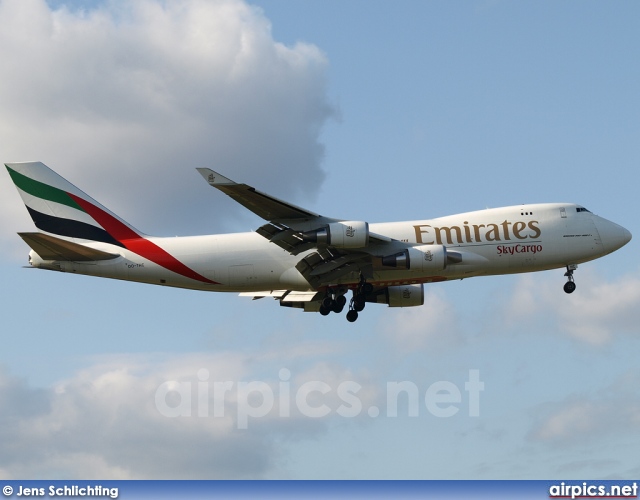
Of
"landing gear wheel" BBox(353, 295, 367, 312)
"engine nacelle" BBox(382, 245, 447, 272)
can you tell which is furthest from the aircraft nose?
"landing gear wheel" BBox(353, 295, 367, 312)

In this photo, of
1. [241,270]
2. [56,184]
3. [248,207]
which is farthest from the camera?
[56,184]

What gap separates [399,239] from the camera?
54.6m

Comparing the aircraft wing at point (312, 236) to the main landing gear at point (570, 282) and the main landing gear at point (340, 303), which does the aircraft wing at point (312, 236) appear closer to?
the main landing gear at point (340, 303)

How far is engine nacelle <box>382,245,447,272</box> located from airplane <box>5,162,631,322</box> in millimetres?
51

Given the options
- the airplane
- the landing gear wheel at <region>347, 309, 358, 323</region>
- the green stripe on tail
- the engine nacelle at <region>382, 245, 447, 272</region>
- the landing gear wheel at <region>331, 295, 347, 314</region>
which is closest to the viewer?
the engine nacelle at <region>382, 245, 447, 272</region>

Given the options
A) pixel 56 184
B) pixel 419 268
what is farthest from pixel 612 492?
pixel 56 184

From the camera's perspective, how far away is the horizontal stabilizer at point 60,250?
52.2 metres

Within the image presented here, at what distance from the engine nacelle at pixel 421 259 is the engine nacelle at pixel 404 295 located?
7.51 meters

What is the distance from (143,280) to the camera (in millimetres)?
55125

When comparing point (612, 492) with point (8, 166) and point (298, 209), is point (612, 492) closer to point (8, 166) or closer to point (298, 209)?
point (298, 209)

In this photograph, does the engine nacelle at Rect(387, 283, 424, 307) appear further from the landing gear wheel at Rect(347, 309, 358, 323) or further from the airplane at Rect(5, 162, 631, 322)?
the landing gear wheel at Rect(347, 309, 358, 323)

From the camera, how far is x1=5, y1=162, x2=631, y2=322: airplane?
5266 centimetres

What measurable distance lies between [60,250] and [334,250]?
1409 cm

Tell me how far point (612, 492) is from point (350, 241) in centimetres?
1711
